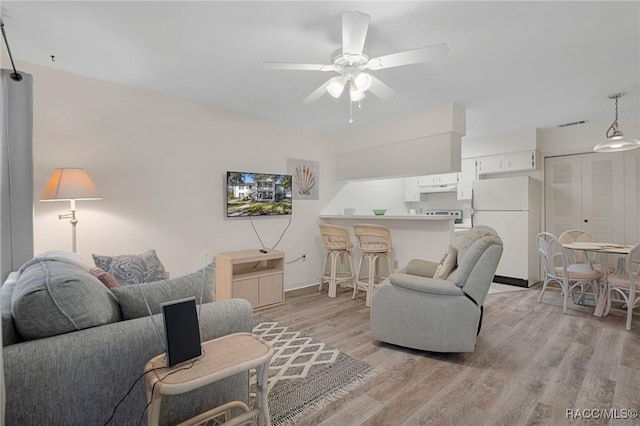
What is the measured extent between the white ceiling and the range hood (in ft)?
7.06

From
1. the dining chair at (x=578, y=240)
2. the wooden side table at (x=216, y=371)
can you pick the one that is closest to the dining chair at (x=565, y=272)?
the dining chair at (x=578, y=240)

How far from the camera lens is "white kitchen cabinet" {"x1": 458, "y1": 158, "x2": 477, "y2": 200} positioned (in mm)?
5285

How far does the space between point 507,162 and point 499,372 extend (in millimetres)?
3807

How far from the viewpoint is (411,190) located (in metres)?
→ 6.12

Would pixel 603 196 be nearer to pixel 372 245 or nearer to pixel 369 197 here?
pixel 369 197

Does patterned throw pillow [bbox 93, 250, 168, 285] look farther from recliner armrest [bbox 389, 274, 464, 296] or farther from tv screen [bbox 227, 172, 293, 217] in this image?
recliner armrest [bbox 389, 274, 464, 296]

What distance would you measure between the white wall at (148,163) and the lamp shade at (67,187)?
28 cm

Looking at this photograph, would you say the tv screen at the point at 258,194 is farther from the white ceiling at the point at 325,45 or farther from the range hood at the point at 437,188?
the range hood at the point at 437,188

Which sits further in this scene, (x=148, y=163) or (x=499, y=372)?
(x=148, y=163)

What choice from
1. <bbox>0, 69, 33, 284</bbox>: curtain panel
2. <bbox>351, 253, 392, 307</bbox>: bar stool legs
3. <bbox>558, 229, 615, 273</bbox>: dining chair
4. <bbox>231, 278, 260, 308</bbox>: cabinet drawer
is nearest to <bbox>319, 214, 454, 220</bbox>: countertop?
<bbox>351, 253, 392, 307</bbox>: bar stool legs

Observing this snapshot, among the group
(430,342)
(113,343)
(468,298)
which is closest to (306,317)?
(430,342)

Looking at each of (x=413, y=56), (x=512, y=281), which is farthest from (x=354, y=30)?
(x=512, y=281)

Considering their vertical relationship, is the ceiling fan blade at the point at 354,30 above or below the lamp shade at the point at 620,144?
above

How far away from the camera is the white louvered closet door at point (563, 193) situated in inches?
181
